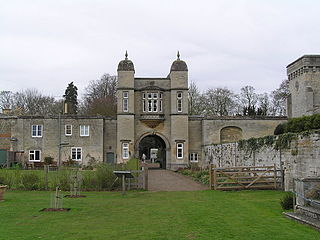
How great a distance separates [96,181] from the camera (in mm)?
20797

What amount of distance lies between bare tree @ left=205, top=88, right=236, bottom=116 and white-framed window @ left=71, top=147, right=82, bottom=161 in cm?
2588

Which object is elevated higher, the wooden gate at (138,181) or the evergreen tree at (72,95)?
the evergreen tree at (72,95)

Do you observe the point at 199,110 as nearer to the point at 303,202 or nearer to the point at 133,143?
the point at 133,143

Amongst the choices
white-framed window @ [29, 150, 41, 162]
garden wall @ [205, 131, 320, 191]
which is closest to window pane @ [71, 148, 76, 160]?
white-framed window @ [29, 150, 41, 162]

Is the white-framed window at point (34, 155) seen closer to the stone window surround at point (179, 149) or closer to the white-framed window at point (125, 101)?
the white-framed window at point (125, 101)

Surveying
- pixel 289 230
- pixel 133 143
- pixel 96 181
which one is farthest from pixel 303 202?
pixel 133 143

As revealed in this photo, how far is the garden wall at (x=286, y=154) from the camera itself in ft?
54.6

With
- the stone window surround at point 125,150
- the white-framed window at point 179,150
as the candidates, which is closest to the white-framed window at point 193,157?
the white-framed window at point 179,150

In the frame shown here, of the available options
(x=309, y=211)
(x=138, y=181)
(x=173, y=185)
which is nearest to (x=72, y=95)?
(x=173, y=185)

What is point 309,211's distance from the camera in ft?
35.8

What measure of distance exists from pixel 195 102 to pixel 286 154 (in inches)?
1593

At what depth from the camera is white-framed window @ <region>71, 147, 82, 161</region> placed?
41156 millimetres

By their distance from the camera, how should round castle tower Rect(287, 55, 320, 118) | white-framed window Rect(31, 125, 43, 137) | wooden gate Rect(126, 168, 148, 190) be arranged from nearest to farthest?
wooden gate Rect(126, 168, 148, 190) → white-framed window Rect(31, 125, 43, 137) → round castle tower Rect(287, 55, 320, 118)

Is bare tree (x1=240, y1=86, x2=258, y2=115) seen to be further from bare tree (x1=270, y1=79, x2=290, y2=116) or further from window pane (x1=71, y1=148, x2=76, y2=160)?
window pane (x1=71, y1=148, x2=76, y2=160)
